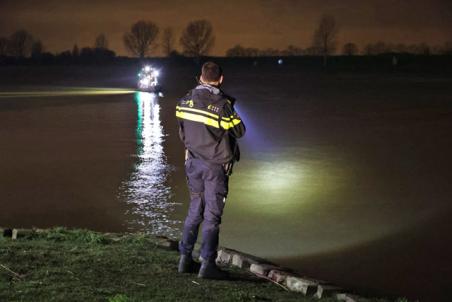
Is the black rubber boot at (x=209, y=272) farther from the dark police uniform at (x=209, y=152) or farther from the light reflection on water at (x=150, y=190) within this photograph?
the light reflection on water at (x=150, y=190)

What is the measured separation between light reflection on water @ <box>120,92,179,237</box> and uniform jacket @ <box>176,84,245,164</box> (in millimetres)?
2388

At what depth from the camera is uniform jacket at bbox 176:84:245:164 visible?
5.52 meters

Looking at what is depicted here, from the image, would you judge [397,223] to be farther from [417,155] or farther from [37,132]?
[37,132]

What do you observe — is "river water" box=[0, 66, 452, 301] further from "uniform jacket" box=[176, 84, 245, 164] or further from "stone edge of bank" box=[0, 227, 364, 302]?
"uniform jacket" box=[176, 84, 245, 164]

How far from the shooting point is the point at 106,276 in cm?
540

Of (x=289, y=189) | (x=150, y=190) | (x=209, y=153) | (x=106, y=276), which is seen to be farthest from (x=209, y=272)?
(x=289, y=189)

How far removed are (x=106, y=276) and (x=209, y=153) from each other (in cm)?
126

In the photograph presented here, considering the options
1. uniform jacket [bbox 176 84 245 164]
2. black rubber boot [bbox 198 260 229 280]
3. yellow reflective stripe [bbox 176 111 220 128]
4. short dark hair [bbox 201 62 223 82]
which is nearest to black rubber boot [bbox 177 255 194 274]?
black rubber boot [bbox 198 260 229 280]

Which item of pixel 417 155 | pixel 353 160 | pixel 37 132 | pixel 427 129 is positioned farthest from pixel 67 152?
pixel 427 129

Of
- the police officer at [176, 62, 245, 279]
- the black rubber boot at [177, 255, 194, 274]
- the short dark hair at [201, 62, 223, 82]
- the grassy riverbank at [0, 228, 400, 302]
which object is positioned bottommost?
the grassy riverbank at [0, 228, 400, 302]

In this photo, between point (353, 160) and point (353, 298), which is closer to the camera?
point (353, 298)

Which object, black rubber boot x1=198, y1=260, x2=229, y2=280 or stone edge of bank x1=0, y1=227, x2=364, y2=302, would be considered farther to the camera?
black rubber boot x1=198, y1=260, x2=229, y2=280

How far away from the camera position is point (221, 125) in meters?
5.54

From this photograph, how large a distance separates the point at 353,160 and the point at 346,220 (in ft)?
14.0
